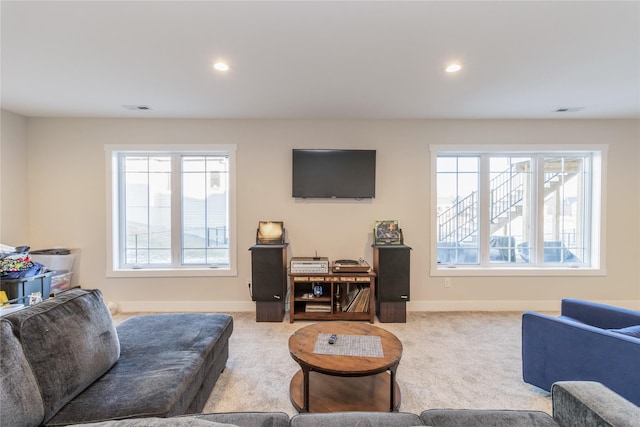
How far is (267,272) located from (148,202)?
191 cm

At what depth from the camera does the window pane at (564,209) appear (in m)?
3.63

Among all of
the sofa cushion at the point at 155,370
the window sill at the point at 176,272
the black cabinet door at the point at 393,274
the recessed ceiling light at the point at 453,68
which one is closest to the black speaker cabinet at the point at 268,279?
the window sill at the point at 176,272

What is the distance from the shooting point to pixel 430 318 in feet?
10.8

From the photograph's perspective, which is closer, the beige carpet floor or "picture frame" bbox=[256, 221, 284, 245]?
the beige carpet floor

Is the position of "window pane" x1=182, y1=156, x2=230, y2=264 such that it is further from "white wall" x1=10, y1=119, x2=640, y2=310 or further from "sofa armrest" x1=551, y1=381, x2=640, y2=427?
"sofa armrest" x1=551, y1=381, x2=640, y2=427

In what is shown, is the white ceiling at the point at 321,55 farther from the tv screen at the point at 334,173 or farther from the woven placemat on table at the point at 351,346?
the woven placemat on table at the point at 351,346

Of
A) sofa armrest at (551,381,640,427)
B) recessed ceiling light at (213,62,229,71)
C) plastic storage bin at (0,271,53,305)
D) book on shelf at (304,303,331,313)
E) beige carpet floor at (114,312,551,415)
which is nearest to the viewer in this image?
sofa armrest at (551,381,640,427)

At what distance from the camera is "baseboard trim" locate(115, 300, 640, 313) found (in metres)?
3.48

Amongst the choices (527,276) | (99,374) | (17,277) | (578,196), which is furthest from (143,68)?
(578,196)

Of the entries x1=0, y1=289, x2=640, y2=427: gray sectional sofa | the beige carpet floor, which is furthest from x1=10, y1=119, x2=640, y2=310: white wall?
x1=0, y1=289, x2=640, y2=427: gray sectional sofa

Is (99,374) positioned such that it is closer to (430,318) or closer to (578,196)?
(430,318)

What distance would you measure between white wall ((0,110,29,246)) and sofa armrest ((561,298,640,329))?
18.9 feet

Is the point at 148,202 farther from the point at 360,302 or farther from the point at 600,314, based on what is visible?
the point at 600,314

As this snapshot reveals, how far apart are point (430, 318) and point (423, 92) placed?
2540 millimetres
